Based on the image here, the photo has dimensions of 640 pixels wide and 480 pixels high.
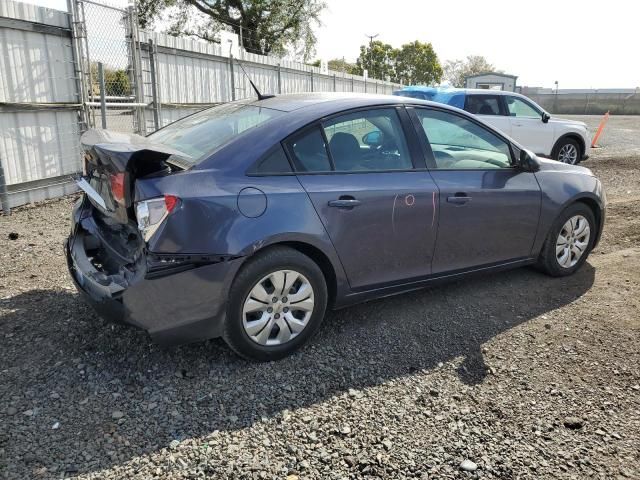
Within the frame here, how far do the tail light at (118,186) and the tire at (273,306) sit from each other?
0.79 metres

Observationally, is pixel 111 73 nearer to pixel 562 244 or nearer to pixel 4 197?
pixel 4 197

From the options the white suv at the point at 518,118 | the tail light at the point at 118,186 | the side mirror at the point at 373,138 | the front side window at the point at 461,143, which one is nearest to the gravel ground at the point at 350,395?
the tail light at the point at 118,186

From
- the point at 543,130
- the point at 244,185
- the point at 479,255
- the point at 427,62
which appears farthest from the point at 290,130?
the point at 427,62

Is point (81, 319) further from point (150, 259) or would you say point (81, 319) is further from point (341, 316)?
point (341, 316)

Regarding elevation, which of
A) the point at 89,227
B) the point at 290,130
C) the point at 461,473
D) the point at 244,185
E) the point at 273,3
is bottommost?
the point at 461,473

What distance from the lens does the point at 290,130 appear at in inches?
133

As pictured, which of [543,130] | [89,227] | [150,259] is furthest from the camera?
[543,130]

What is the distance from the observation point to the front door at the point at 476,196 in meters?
3.94

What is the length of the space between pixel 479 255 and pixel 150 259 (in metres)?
2.55

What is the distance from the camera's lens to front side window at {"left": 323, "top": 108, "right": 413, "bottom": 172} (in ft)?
11.7

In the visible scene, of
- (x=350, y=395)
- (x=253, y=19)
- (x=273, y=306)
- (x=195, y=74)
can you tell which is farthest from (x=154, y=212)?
(x=253, y=19)

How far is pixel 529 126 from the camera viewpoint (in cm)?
1174

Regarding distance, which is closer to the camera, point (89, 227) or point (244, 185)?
point (244, 185)

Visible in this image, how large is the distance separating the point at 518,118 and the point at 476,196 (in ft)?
28.3
